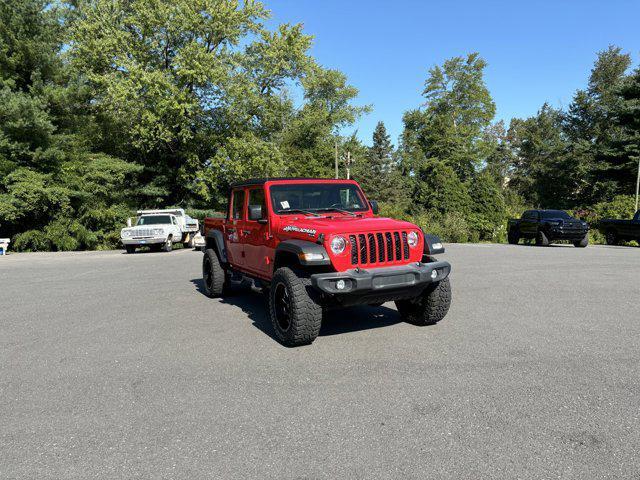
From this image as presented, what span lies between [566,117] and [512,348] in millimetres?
57186

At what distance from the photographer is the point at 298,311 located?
16.4ft

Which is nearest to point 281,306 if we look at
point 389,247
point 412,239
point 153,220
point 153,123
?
point 389,247

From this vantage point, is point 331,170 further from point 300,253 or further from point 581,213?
point 300,253

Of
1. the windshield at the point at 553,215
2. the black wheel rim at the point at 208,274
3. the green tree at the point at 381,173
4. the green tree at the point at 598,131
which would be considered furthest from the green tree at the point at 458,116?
the black wheel rim at the point at 208,274

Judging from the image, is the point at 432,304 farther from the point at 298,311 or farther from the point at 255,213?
the point at 255,213

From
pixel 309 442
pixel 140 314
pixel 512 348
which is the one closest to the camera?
pixel 309 442

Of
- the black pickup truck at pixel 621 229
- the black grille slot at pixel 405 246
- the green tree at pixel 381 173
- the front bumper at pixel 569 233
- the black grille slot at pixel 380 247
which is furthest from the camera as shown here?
the green tree at pixel 381 173

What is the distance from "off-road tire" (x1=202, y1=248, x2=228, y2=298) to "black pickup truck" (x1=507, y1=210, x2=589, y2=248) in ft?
53.7

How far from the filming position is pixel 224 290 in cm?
855

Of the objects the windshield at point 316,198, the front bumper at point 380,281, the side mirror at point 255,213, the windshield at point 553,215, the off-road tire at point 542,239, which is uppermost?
the windshield at point 316,198

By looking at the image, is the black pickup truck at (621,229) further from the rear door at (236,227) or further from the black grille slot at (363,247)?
the black grille slot at (363,247)

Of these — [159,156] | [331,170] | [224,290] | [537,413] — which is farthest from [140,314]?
[331,170]

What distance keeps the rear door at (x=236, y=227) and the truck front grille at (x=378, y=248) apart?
8.63 feet

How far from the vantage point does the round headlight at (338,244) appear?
5.11 m
